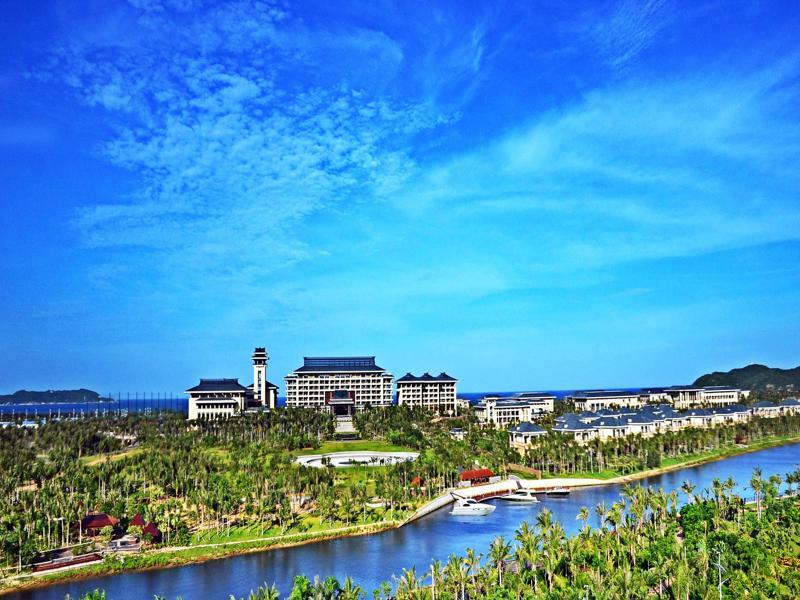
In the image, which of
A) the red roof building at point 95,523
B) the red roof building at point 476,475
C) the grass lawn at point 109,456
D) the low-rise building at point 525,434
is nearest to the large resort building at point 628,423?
the low-rise building at point 525,434

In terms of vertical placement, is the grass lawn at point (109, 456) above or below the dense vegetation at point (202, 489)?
above

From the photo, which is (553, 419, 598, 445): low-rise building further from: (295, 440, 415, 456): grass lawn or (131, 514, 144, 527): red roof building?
(131, 514, 144, 527): red roof building

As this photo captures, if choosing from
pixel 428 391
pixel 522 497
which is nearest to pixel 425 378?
pixel 428 391

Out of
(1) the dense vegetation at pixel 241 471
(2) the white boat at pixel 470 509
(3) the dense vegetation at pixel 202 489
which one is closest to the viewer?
(3) the dense vegetation at pixel 202 489

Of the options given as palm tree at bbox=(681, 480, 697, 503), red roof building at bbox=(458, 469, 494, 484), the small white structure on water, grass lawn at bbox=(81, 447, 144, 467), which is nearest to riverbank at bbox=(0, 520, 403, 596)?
the small white structure on water

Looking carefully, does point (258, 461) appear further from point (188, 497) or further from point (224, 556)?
point (224, 556)

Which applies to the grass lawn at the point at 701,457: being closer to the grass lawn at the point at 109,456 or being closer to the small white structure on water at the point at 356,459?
the small white structure on water at the point at 356,459

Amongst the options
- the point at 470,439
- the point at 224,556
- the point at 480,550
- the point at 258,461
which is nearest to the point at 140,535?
the point at 224,556
